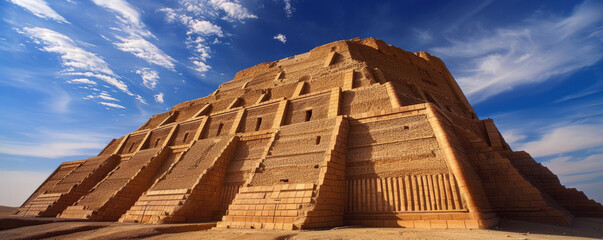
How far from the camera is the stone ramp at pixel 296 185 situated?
7074mm

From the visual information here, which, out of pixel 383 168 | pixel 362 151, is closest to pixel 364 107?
pixel 362 151

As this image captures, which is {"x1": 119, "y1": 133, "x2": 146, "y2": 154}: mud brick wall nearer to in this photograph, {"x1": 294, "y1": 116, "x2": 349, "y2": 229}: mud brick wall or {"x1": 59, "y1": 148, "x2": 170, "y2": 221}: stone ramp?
{"x1": 59, "y1": 148, "x2": 170, "y2": 221}: stone ramp

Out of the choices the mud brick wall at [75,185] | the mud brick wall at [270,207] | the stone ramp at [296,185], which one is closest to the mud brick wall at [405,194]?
the stone ramp at [296,185]

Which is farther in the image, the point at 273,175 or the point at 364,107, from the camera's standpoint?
the point at 364,107

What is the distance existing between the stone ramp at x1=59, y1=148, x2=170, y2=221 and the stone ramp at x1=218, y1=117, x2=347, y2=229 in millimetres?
6980

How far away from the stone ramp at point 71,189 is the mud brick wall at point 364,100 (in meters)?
15.2

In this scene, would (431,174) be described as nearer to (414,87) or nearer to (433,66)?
(414,87)

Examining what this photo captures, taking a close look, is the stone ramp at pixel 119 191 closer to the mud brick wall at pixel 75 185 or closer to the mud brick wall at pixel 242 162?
the mud brick wall at pixel 75 185

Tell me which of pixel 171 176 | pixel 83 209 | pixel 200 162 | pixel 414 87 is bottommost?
pixel 83 209

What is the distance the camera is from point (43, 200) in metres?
15.0

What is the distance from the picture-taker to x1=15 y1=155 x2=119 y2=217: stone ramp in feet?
46.3

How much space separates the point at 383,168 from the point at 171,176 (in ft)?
29.2

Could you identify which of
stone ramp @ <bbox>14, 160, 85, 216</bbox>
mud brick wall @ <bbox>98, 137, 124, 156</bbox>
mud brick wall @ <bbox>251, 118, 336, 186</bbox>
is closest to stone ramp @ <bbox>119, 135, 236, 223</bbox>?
mud brick wall @ <bbox>251, 118, 336, 186</bbox>

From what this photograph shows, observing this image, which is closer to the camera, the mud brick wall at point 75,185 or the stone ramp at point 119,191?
the stone ramp at point 119,191
